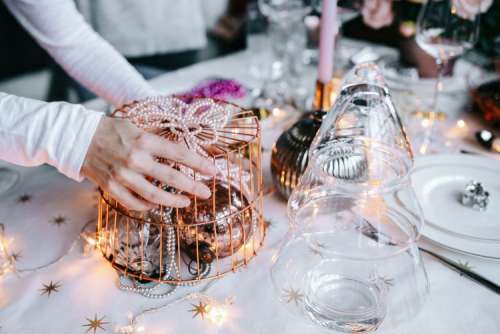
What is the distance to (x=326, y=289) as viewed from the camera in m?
0.65

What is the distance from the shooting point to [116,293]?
26.2 inches

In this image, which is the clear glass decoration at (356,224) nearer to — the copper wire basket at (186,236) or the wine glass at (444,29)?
the copper wire basket at (186,236)

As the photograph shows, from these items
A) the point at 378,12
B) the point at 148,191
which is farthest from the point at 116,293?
the point at 378,12

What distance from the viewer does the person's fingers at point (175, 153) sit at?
60cm

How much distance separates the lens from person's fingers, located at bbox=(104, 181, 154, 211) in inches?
24.1

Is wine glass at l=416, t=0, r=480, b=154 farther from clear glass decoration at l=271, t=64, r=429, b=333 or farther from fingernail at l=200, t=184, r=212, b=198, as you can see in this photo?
fingernail at l=200, t=184, r=212, b=198

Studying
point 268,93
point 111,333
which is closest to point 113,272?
point 111,333

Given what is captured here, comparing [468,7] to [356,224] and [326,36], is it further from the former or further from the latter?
[356,224]

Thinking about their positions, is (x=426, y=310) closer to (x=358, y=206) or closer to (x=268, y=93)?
(x=358, y=206)

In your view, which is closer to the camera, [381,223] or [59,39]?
[381,223]

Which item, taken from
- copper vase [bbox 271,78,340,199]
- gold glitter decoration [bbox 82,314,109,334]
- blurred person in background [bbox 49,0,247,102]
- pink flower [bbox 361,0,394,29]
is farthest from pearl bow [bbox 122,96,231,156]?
blurred person in background [bbox 49,0,247,102]

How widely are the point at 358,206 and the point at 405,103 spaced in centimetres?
47

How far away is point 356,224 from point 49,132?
446mm

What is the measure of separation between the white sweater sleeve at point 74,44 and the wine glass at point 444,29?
586mm
